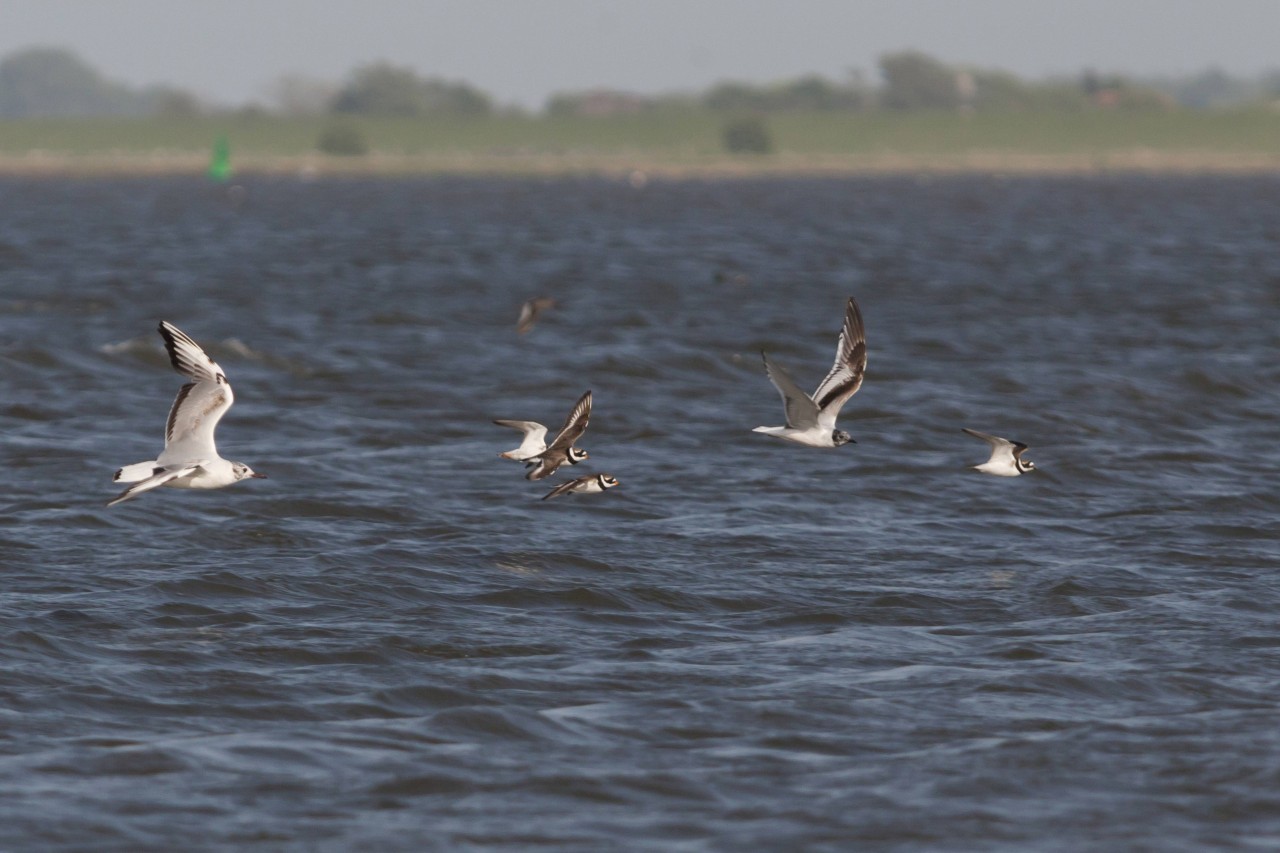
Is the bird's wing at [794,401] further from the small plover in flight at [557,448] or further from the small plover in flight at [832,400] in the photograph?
the small plover in flight at [557,448]

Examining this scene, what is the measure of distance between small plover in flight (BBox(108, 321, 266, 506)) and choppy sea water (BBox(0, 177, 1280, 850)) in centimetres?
113

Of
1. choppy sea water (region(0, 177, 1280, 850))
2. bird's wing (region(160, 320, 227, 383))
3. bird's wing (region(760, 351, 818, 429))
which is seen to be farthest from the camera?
bird's wing (region(760, 351, 818, 429))

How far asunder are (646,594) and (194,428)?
410cm

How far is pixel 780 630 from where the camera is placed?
1470 cm

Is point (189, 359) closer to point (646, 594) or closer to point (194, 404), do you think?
point (194, 404)

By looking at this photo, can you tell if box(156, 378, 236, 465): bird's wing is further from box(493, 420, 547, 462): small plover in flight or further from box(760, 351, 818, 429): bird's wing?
box(760, 351, 818, 429): bird's wing

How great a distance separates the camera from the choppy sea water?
1084 cm

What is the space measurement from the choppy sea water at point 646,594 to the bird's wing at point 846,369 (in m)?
1.41

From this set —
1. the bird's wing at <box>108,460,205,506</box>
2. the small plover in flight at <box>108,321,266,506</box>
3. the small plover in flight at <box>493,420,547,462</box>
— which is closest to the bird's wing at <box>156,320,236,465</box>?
the small plover in flight at <box>108,321,266,506</box>

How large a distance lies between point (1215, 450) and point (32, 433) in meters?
15.4

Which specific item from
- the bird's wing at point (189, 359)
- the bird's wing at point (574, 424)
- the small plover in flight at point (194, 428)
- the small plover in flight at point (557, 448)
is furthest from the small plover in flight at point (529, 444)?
the bird's wing at point (189, 359)

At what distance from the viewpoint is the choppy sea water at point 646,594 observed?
427 inches

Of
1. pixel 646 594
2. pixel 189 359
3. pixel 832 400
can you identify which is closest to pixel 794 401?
pixel 832 400

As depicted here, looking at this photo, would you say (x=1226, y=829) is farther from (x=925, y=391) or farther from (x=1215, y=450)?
(x=925, y=391)
